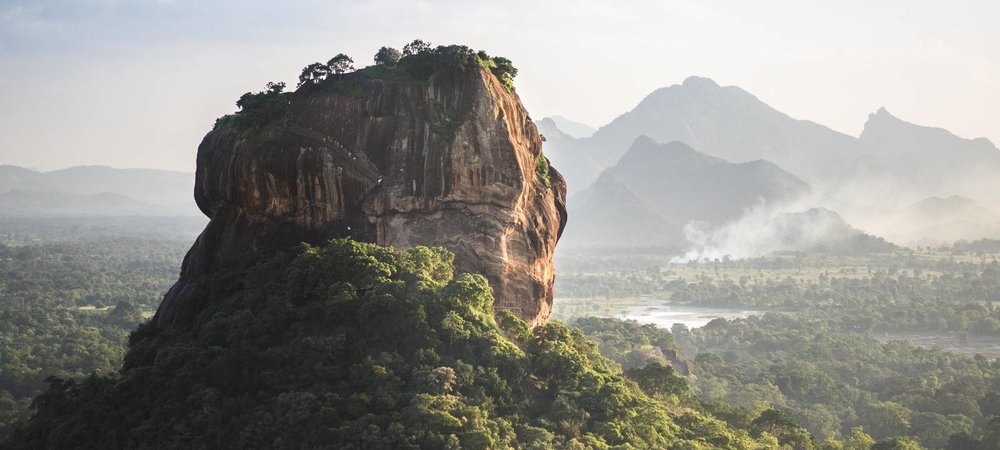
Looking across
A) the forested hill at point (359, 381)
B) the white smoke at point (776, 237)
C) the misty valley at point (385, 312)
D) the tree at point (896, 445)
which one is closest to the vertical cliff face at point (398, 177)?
the misty valley at point (385, 312)

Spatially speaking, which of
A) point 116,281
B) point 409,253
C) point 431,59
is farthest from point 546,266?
point 116,281

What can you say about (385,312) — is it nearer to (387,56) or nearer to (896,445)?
(387,56)

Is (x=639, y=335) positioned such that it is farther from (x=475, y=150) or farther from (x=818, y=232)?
(x=818, y=232)

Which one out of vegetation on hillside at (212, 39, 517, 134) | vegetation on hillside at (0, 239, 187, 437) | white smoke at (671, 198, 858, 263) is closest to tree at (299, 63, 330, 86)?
vegetation on hillside at (212, 39, 517, 134)

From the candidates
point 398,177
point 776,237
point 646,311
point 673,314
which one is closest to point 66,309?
point 646,311

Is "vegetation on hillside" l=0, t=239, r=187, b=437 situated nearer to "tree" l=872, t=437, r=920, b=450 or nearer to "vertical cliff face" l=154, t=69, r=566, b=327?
"vertical cliff face" l=154, t=69, r=566, b=327
